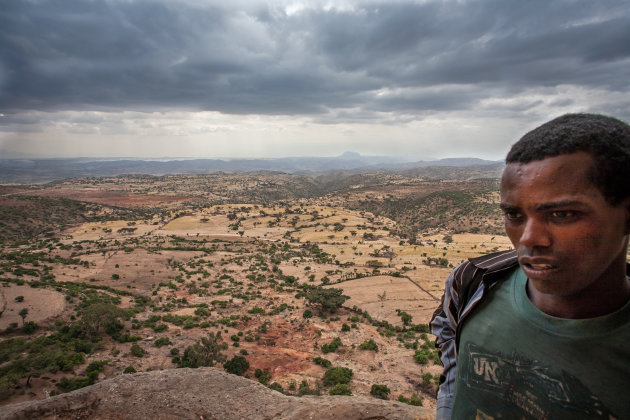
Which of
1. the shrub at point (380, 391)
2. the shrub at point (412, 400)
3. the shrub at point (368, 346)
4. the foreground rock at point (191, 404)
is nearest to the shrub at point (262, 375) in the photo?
the shrub at point (380, 391)

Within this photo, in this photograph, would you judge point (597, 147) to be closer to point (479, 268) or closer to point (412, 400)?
point (479, 268)

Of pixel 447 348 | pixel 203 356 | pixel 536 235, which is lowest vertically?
pixel 203 356

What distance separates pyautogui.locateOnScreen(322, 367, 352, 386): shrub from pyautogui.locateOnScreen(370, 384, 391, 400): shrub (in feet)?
4.50

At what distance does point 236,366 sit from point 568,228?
16.4m

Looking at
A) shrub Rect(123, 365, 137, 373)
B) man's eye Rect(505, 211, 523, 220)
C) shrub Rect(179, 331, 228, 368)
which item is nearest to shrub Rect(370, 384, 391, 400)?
shrub Rect(179, 331, 228, 368)

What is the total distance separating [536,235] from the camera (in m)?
1.23

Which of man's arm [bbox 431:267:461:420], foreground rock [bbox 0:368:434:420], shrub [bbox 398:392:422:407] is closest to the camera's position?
man's arm [bbox 431:267:461:420]

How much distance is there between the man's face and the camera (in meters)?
1.15

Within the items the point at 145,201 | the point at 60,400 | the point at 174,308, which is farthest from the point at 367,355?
the point at 145,201

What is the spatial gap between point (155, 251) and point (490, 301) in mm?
48827

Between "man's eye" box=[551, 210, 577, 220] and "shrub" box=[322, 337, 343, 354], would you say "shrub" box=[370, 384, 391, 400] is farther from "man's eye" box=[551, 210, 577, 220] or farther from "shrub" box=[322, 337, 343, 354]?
"man's eye" box=[551, 210, 577, 220]

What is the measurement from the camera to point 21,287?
23.0 meters

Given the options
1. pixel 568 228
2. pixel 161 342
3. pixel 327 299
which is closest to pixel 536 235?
pixel 568 228

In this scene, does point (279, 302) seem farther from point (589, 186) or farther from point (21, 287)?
point (589, 186)
